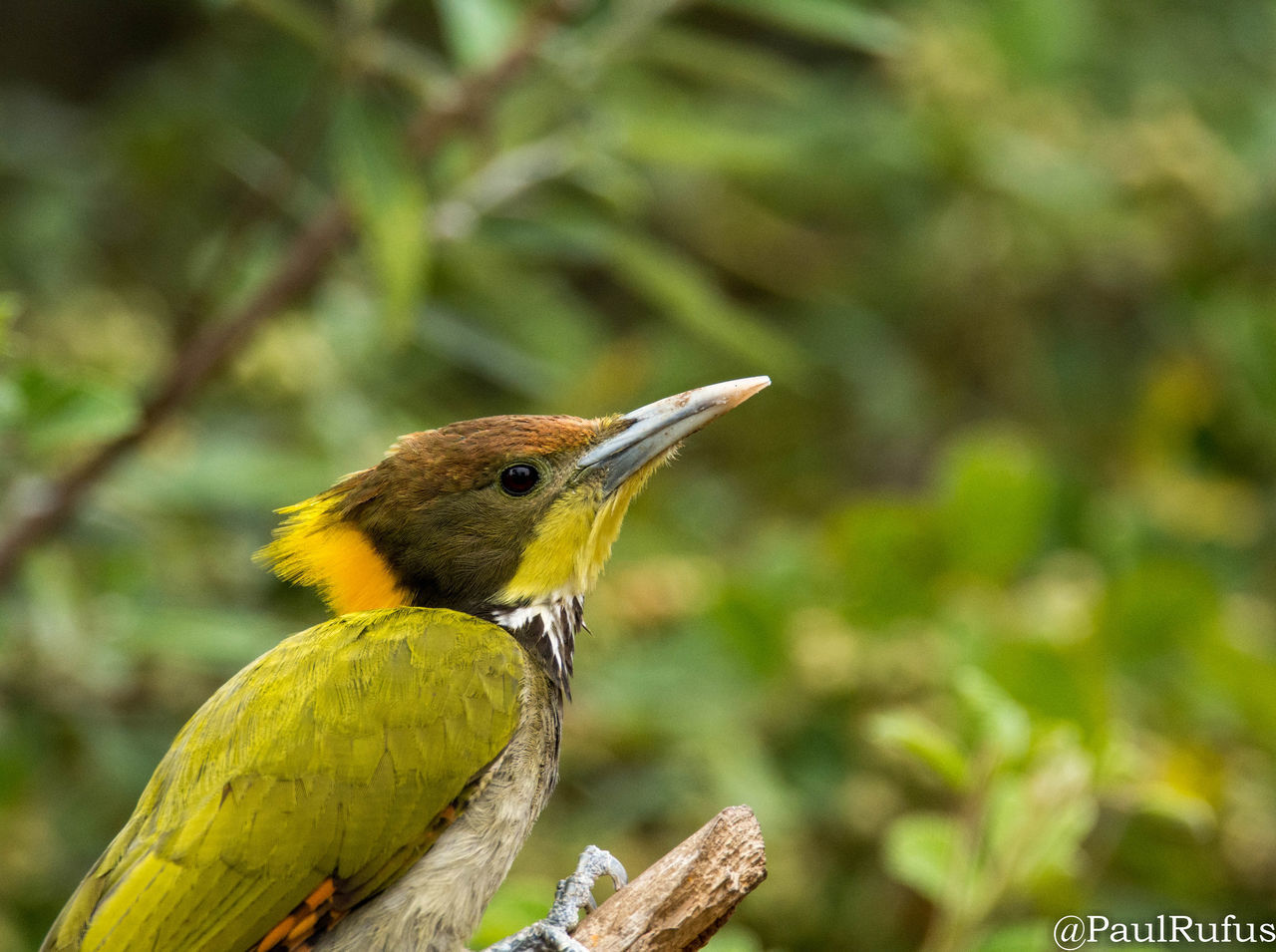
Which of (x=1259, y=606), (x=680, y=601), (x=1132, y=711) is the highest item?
(x=680, y=601)

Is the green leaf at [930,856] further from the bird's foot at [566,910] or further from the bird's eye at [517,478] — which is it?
the bird's eye at [517,478]

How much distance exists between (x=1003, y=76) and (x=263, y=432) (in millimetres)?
2691

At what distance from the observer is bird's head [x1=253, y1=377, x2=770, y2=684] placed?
308cm

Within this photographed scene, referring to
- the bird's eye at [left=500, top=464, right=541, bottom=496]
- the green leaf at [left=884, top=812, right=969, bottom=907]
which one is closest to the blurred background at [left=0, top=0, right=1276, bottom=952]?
the green leaf at [left=884, top=812, right=969, bottom=907]

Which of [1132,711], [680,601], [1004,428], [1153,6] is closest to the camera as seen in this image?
[1132,711]

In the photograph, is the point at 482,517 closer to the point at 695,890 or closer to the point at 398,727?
the point at 398,727

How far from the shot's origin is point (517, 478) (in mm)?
3121

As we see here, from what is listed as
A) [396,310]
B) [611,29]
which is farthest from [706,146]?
[396,310]

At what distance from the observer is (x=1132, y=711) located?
155 inches

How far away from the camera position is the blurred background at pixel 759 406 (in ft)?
11.9

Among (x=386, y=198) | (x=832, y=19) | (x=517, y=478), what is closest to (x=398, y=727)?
(x=517, y=478)

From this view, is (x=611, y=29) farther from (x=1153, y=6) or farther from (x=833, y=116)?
(x=1153, y=6)

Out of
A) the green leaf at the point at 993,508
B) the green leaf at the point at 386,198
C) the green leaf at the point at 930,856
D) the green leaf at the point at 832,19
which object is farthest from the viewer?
the green leaf at the point at 993,508

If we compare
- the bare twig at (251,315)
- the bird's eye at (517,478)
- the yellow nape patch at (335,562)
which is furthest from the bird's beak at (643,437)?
the bare twig at (251,315)
